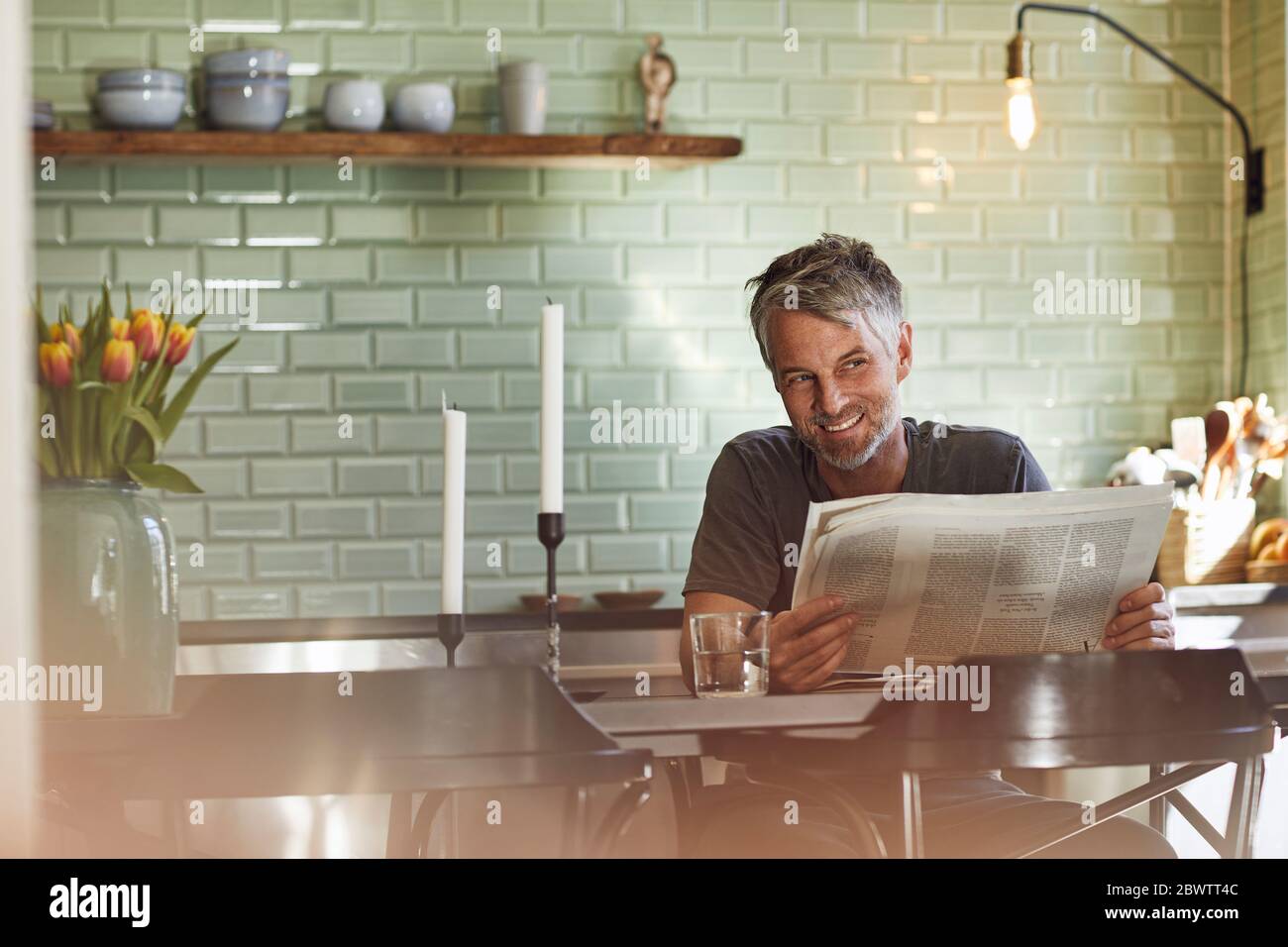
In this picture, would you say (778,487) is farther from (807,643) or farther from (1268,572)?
(1268,572)

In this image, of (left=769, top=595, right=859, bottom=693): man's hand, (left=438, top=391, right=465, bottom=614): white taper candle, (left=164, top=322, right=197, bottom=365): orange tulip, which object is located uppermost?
(left=164, top=322, right=197, bottom=365): orange tulip

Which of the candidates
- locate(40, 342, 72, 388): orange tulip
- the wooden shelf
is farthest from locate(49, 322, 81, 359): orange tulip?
the wooden shelf

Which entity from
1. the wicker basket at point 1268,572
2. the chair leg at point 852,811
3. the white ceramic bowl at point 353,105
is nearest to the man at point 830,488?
the chair leg at point 852,811

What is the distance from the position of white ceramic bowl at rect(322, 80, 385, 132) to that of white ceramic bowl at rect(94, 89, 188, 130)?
0.36 meters

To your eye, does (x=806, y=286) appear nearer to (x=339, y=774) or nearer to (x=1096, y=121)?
(x=339, y=774)

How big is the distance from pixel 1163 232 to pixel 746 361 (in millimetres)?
1225

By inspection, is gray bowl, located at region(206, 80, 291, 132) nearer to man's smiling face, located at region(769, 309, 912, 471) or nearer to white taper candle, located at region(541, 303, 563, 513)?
man's smiling face, located at region(769, 309, 912, 471)

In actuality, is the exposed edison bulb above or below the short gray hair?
above

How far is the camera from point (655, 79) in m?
3.41

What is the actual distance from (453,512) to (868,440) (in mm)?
802

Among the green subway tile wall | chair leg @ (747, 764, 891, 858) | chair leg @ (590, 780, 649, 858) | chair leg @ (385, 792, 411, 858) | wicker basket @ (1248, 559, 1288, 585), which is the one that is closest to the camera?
chair leg @ (590, 780, 649, 858)

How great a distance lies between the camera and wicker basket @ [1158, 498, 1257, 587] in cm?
314

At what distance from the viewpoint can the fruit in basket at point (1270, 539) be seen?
10.4 ft
